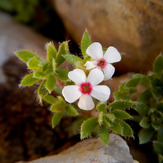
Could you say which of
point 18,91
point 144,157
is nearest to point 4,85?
point 18,91

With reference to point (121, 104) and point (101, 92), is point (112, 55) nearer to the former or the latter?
point (101, 92)

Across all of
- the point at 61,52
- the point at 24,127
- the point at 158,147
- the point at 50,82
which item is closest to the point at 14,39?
the point at 24,127

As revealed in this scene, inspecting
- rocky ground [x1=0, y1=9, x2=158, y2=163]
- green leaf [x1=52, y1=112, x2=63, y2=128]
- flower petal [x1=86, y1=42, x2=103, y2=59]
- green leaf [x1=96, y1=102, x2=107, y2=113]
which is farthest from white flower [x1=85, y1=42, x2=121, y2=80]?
rocky ground [x1=0, y1=9, x2=158, y2=163]

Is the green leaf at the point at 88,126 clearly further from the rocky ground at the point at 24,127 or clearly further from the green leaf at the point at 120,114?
the rocky ground at the point at 24,127

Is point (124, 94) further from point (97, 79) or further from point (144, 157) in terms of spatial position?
point (144, 157)

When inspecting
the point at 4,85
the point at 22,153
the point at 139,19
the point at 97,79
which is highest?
the point at 139,19

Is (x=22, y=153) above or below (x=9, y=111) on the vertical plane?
below

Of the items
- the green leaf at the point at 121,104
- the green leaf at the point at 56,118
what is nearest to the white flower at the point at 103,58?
the green leaf at the point at 121,104
